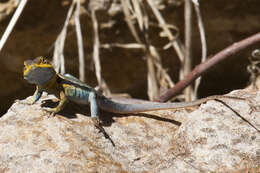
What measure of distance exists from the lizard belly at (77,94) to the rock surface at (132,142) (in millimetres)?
106

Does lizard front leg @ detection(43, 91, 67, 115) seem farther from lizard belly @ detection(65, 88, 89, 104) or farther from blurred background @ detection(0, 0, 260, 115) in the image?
blurred background @ detection(0, 0, 260, 115)

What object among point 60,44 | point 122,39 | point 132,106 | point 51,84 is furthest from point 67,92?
point 122,39

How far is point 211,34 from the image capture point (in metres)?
5.17

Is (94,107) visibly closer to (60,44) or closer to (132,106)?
(132,106)

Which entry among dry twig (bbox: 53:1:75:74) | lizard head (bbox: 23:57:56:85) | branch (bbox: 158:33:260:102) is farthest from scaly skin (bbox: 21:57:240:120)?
dry twig (bbox: 53:1:75:74)

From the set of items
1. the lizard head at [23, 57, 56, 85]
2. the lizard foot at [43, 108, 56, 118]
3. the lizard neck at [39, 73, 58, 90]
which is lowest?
the lizard foot at [43, 108, 56, 118]

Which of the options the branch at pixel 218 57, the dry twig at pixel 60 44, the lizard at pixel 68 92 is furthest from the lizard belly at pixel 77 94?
the dry twig at pixel 60 44

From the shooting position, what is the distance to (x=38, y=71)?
2848mm

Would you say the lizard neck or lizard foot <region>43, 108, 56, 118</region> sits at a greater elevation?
the lizard neck

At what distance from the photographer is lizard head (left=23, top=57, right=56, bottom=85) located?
9.25 feet

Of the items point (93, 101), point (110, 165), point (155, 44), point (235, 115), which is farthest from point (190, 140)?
point (155, 44)

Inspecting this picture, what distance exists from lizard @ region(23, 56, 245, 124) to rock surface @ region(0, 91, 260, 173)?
3.1 inches

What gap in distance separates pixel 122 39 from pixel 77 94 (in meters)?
2.11

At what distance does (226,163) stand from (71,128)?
1121 mm
